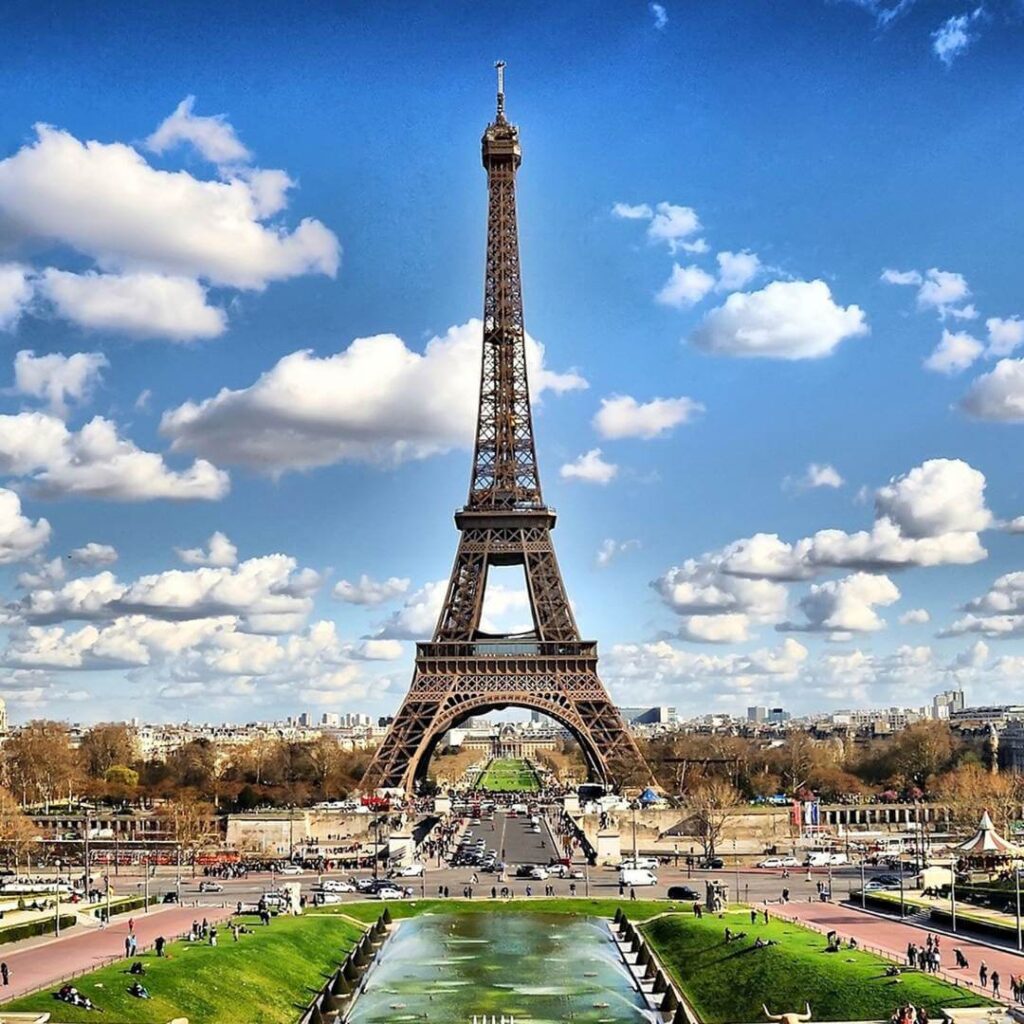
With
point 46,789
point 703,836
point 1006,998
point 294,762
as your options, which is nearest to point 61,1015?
point 1006,998

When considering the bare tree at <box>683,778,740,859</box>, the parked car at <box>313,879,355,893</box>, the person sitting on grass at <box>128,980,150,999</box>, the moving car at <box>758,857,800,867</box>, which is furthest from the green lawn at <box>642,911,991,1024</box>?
the bare tree at <box>683,778,740,859</box>

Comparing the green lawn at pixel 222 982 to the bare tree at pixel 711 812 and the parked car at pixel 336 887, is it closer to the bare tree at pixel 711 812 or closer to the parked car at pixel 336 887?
the parked car at pixel 336 887

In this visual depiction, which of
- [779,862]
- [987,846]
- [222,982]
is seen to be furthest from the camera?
[779,862]

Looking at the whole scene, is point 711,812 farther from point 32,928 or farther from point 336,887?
point 32,928

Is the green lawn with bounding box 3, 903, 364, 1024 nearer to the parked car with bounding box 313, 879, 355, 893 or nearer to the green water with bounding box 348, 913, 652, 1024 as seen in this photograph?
the green water with bounding box 348, 913, 652, 1024

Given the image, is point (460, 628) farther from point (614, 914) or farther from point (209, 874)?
point (614, 914)

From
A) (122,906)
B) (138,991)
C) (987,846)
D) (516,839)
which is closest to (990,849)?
(987,846)
